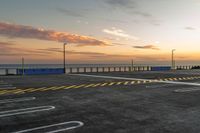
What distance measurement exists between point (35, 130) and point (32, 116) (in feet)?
6.61

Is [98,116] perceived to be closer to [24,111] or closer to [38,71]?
[24,111]

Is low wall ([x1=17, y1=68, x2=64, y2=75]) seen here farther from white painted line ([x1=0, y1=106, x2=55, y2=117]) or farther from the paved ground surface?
white painted line ([x1=0, y1=106, x2=55, y2=117])

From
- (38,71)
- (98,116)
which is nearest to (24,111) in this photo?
(98,116)

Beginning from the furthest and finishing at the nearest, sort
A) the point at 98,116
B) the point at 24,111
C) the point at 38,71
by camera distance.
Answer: the point at 38,71 < the point at 24,111 < the point at 98,116

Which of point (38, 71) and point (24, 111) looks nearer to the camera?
point (24, 111)

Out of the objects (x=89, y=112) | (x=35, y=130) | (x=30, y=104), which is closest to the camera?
(x=35, y=130)

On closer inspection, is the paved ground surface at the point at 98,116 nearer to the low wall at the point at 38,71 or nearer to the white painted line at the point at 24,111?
the white painted line at the point at 24,111

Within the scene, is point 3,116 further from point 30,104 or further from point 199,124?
point 199,124

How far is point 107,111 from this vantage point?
Answer: 10.7 metres

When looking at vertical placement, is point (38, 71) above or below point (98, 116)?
above

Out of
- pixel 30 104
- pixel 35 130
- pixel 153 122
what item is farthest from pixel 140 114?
pixel 30 104

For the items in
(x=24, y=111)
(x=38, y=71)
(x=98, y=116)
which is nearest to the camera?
(x=98, y=116)

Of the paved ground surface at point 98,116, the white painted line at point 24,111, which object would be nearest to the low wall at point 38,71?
the paved ground surface at point 98,116

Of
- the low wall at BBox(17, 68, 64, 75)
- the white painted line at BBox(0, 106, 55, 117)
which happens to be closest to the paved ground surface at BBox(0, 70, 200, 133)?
the white painted line at BBox(0, 106, 55, 117)
